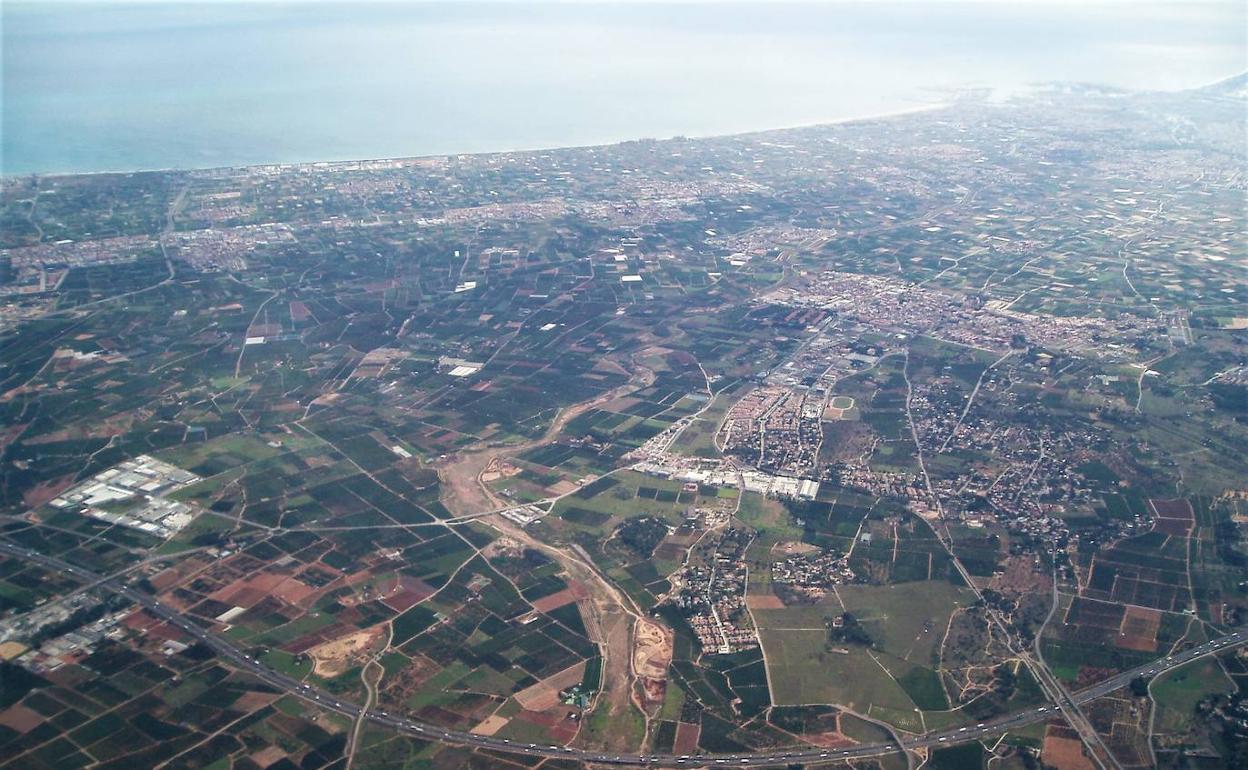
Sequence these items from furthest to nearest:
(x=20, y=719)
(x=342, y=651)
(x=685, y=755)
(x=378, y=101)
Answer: (x=378, y=101) < (x=342, y=651) < (x=20, y=719) < (x=685, y=755)

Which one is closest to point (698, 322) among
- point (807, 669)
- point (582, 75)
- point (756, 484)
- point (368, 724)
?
point (756, 484)

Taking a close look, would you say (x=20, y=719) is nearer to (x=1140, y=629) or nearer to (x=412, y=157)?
(x=1140, y=629)

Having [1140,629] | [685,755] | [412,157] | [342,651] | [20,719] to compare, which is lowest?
[1140,629]

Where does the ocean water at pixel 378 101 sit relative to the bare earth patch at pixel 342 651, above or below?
above

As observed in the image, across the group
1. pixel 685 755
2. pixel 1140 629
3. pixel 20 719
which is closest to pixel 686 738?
pixel 685 755

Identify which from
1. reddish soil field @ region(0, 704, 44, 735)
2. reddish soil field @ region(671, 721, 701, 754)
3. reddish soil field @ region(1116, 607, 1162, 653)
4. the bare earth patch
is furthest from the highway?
reddish soil field @ region(0, 704, 44, 735)

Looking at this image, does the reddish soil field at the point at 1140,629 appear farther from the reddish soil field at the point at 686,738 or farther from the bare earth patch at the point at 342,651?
the bare earth patch at the point at 342,651

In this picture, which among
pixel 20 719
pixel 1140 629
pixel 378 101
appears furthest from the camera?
pixel 378 101

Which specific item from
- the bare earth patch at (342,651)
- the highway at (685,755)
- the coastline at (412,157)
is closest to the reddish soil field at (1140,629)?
the highway at (685,755)
